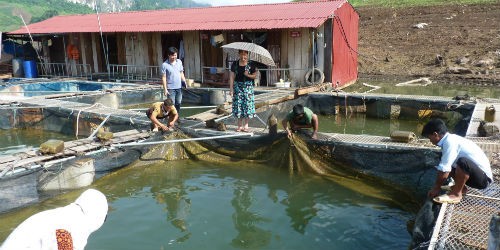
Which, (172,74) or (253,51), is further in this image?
(172,74)

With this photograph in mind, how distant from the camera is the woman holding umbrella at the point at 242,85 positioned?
8.21 m

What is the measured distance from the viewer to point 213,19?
58.4ft

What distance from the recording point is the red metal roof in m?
15.4

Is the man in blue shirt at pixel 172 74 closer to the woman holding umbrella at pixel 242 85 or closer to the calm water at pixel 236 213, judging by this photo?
the woman holding umbrella at pixel 242 85

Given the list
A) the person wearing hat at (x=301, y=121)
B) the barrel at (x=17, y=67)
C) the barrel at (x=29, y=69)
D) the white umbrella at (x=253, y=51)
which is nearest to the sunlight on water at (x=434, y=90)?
the white umbrella at (x=253, y=51)

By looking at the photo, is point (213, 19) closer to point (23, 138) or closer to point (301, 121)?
point (23, 138)

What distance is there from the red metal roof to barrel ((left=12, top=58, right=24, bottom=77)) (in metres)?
1.66

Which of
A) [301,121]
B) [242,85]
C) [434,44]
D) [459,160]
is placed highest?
[434,44]

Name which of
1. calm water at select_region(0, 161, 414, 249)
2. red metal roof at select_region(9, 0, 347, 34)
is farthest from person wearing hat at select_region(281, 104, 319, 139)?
red metal roof at select_region(9, 0, 347, 34)

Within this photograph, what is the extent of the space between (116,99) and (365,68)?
55.9ft

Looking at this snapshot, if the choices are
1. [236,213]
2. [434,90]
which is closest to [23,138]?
[236,213]

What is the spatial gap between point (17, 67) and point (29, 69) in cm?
84

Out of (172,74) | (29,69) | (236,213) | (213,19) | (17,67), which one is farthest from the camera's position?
(17,67)

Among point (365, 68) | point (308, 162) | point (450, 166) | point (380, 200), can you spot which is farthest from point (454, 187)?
point (365, 68)
